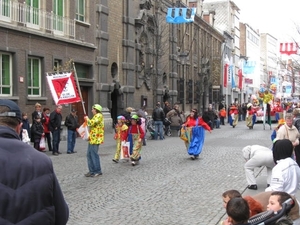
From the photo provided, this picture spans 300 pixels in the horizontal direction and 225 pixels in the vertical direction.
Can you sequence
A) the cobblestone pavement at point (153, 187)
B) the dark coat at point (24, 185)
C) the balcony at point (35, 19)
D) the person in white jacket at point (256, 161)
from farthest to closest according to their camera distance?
the balcony at point (35, 19) → the person in white jacket at point (256, 161) → the cobblestone pavement at point (153, 187) → the dark coat at point (24, 185)

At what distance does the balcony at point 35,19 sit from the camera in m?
18.5

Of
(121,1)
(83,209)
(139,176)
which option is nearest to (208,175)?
(139,176)

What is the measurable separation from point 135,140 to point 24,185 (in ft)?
36.4

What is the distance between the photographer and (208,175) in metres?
11.9

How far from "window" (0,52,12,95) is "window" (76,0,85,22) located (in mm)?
6310

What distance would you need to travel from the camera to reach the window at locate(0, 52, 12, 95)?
60.4 ft

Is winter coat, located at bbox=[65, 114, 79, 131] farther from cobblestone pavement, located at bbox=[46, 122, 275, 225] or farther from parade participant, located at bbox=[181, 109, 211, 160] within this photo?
parade participant, located at bbox=[181, 109, 211, 160]

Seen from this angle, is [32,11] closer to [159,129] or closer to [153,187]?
[159,129]

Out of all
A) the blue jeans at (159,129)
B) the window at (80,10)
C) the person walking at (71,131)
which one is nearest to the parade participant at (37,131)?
the person walking at (71,131)

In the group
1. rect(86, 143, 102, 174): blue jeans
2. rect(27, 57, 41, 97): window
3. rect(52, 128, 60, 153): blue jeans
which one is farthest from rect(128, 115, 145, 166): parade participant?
rect(27, 57, 41, 97): window

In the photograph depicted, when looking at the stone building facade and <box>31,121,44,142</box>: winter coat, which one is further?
the stone building facade

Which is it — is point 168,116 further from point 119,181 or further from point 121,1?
point 119,181

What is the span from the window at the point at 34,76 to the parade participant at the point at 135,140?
761 centimetres

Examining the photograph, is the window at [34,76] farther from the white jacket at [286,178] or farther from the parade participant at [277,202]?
the parade participant at [277,202]
